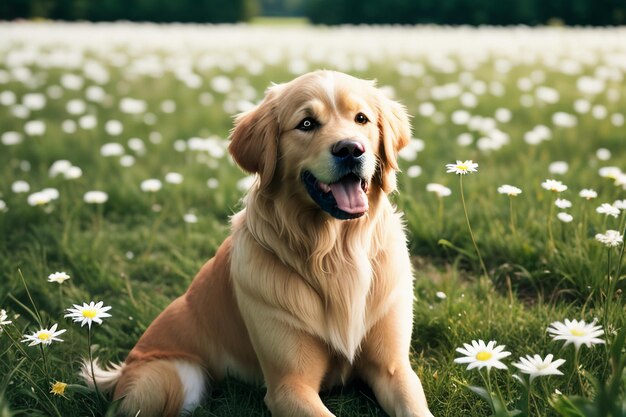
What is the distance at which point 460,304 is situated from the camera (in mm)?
3164

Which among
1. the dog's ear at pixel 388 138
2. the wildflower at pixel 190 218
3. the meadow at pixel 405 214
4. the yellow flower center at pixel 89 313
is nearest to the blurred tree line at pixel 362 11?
the meadow at pixel 405 214

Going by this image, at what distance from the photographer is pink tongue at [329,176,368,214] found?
250 cm

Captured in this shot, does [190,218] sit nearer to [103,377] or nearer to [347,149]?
[103,377]

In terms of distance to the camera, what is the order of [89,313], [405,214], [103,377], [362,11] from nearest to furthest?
1. [89,313]
2. [103,377]
3. [405,214]
4. [362,11]

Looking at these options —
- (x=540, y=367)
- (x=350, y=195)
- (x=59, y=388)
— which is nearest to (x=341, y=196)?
(x=350, y=195)

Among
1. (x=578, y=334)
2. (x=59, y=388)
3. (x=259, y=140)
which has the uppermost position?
(x=259, y=140)

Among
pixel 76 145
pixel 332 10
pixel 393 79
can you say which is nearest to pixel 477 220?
pixel 76 145

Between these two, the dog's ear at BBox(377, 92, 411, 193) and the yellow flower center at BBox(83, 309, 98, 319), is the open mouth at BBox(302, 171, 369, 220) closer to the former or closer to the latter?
the dog's ear at BBox(377, 92, 411, 193)

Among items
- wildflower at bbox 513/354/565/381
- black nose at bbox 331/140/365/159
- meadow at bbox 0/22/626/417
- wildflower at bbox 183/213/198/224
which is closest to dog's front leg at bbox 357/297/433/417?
meadow at bbox 0/22/626/417

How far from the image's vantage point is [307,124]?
258cm

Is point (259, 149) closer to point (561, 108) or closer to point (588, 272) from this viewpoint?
point (588, 272)

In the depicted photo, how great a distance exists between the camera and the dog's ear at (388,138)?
2689 millimetres

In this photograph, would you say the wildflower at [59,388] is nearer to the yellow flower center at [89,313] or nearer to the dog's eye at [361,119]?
the yellow flower center at [89,313]

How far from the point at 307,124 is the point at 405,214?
1841mm
